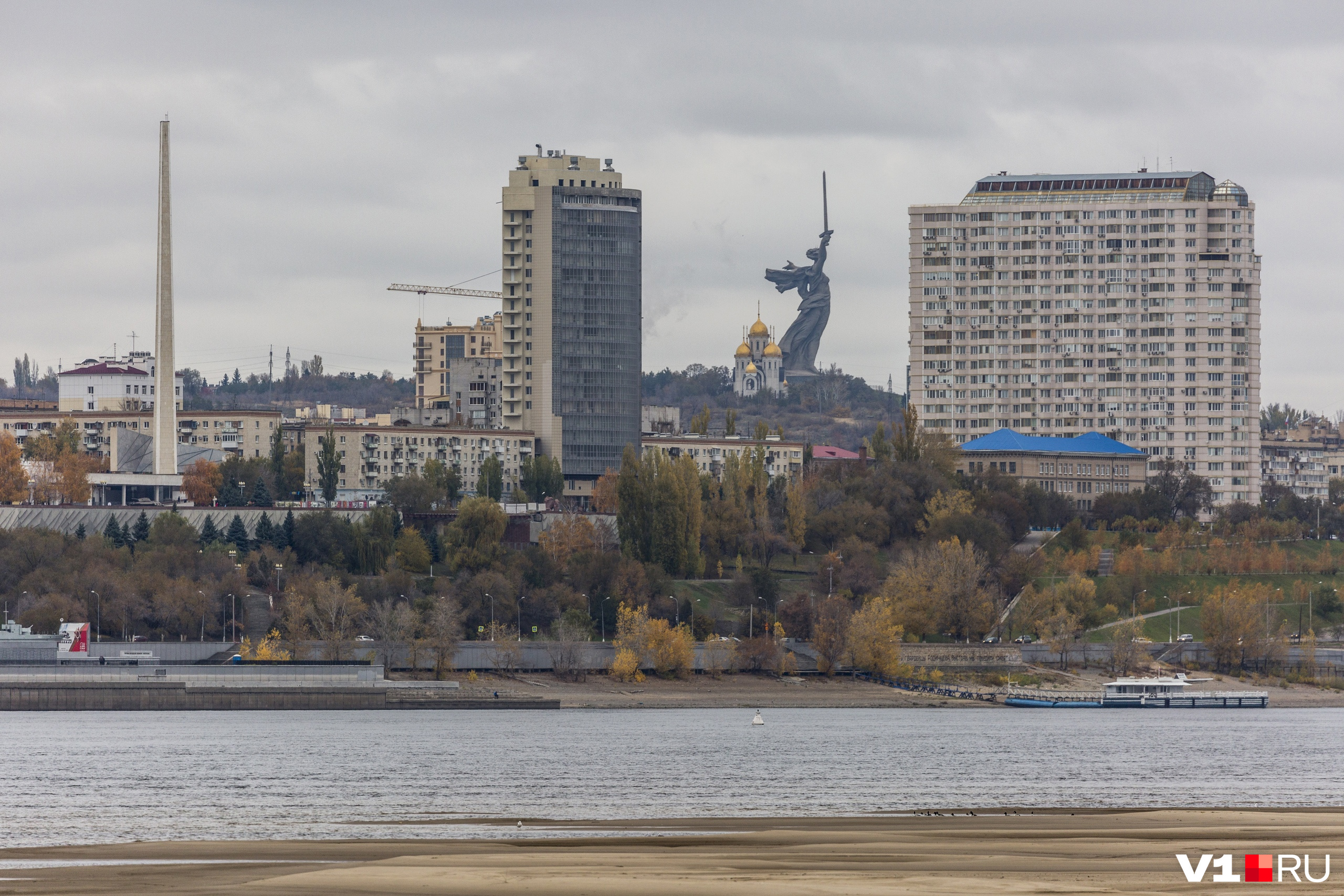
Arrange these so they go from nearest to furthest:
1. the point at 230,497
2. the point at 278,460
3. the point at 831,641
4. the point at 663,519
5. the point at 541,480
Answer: the point at 831,641
the point at 663,519
the point at 230,497
the point at 541,480
the point at 278,460

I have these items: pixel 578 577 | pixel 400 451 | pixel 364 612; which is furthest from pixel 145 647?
pixel 400 451

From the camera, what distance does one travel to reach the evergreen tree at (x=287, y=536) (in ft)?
479

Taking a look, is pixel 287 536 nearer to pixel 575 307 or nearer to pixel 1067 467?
pixel 575 307

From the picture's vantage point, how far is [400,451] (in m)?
192

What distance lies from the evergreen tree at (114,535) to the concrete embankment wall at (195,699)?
1161 inches

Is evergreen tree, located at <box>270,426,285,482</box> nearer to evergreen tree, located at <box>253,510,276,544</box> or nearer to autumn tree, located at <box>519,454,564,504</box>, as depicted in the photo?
autumn tree, located at <box>519,454,564,504</box>

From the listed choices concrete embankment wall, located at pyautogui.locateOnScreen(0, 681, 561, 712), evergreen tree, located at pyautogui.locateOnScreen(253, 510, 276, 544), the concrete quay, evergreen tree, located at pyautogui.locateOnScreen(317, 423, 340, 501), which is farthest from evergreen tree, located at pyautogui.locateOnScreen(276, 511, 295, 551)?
concrete embankment wall, located at pyautogui.locateOnScreen(0, 681, 561, 712)

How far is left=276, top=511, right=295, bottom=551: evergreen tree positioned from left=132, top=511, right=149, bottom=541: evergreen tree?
9.79m

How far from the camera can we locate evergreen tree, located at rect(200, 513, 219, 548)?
14788 cm

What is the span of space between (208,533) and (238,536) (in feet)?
8.58

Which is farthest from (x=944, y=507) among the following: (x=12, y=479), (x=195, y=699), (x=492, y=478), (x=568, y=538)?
(x=12, y=479)

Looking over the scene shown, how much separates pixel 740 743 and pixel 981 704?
36433 millimetres

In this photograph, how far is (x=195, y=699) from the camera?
116m

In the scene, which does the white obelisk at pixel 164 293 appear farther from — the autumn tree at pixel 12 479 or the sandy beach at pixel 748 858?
the sandy beach at pixel 748 858
